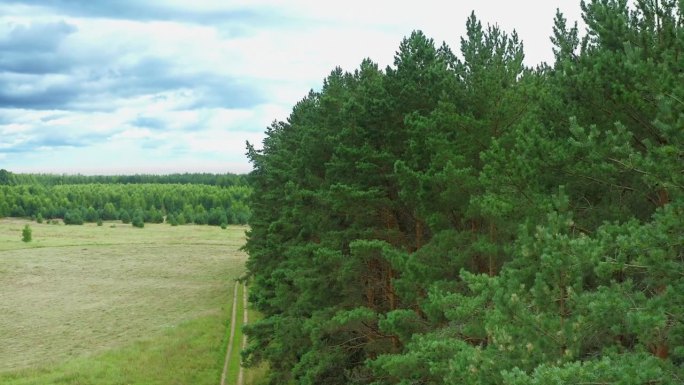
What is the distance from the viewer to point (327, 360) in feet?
58.4

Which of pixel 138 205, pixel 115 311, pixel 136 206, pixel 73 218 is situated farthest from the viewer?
pixel 138 205

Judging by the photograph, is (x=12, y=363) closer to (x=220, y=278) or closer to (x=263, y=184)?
(x=263, y=184)

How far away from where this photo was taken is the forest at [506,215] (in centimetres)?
758

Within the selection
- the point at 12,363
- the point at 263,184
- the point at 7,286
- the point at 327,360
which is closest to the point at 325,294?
the point at 327,360

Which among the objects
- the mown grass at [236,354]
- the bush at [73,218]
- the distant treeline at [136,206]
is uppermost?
the distant treeline at [136,206]

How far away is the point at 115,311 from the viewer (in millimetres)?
47906

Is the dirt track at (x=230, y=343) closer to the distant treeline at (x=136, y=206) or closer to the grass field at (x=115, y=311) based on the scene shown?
the grass field at (x=115, y=311)

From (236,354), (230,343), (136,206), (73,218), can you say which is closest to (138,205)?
(136,206)

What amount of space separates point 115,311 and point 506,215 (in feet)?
142

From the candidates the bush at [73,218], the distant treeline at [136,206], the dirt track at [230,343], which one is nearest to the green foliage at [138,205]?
the distant treeline at [136,206]

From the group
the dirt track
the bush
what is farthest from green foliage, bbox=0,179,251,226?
the dirt track

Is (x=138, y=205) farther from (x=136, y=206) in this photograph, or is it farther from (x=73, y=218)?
(x=73, y=218)

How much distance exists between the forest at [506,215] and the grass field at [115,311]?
435 inches

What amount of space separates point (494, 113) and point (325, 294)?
352 inches
